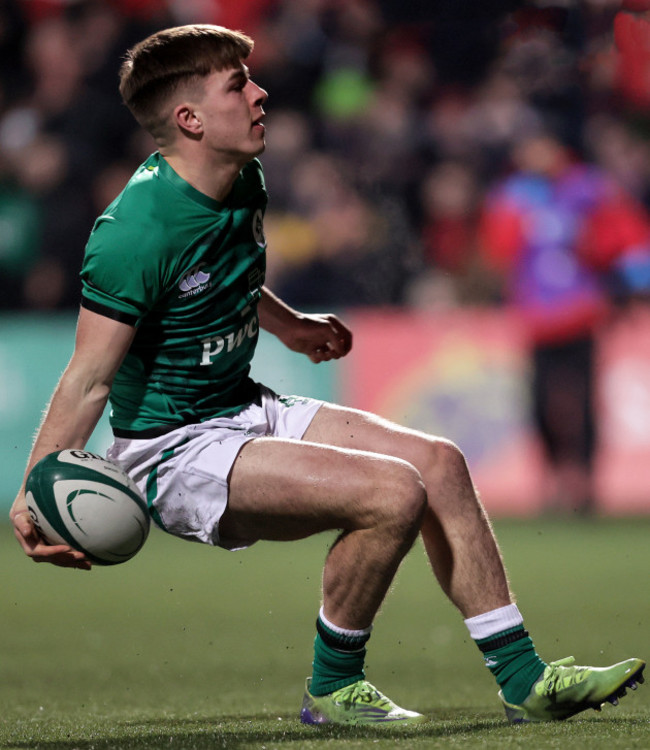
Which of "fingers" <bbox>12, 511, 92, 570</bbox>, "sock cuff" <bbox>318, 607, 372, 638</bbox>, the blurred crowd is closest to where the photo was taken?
"fingers" <bbox>12, 511, 92, 570</bbox>

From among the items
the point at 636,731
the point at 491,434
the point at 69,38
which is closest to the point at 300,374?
the point at 491,434

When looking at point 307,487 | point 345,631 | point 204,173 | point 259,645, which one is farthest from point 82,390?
point 259,645

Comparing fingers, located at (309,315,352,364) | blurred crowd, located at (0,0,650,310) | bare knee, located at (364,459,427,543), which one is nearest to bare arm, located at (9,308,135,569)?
bare knee, located at (364,459,427,543)

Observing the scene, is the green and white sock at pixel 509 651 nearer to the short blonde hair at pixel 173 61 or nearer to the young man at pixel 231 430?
the young man at pixel 231 430

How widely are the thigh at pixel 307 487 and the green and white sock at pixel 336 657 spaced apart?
1.01 ft

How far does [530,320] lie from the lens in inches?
376

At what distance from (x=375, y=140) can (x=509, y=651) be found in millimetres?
7739

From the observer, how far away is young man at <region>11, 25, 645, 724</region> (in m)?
3.44

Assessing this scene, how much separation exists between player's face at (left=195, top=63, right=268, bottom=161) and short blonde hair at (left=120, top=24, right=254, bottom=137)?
4cm

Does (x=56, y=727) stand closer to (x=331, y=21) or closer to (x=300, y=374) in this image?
(x=300, y=374)

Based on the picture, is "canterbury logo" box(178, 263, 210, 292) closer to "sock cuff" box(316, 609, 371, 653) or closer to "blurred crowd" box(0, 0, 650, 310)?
"sock cuff" box(316, 609, 371, 653)

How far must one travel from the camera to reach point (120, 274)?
11.2 ft

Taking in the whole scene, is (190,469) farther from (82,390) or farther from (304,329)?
(304,329)

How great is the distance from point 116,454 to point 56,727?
0.74 meters
